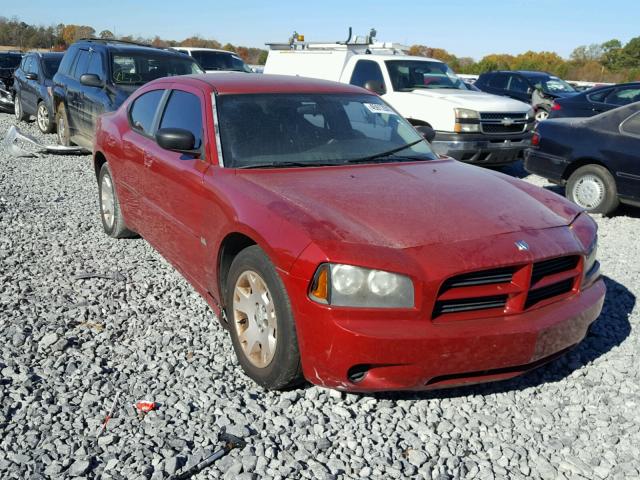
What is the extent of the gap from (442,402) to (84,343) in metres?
2.19

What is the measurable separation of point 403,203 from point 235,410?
140 cm

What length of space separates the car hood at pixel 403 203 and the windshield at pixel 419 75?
253 inches

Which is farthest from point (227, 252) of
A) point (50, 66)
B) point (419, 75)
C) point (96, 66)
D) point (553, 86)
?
point (553, 86)

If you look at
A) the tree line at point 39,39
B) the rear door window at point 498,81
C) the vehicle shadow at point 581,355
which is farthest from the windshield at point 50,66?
the tree line at point 39,39

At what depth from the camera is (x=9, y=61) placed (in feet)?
60.1

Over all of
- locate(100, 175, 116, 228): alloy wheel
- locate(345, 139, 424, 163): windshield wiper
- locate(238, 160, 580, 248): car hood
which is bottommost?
locate(100, 175, 116, 228): alloy wheel

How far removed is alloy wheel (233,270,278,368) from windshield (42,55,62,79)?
36.7 ft

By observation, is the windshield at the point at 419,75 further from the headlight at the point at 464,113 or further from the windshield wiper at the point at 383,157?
the windshield wiper at the point at 383,157

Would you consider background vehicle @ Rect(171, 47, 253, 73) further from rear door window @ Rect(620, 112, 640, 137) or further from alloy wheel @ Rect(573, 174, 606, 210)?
rear door window @ Rect(620, 112, 640, 137)

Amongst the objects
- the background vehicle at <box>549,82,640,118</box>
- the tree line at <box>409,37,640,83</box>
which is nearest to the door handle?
the background vehicle at <box>549,82,640,118</box>

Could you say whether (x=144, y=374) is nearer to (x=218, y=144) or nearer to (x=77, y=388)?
(x=77, y=388)

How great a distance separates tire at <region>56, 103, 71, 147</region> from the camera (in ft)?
34.6

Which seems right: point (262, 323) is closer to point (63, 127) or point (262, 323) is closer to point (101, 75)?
point (101, 75)

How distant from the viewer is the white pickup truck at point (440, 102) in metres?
9.13
